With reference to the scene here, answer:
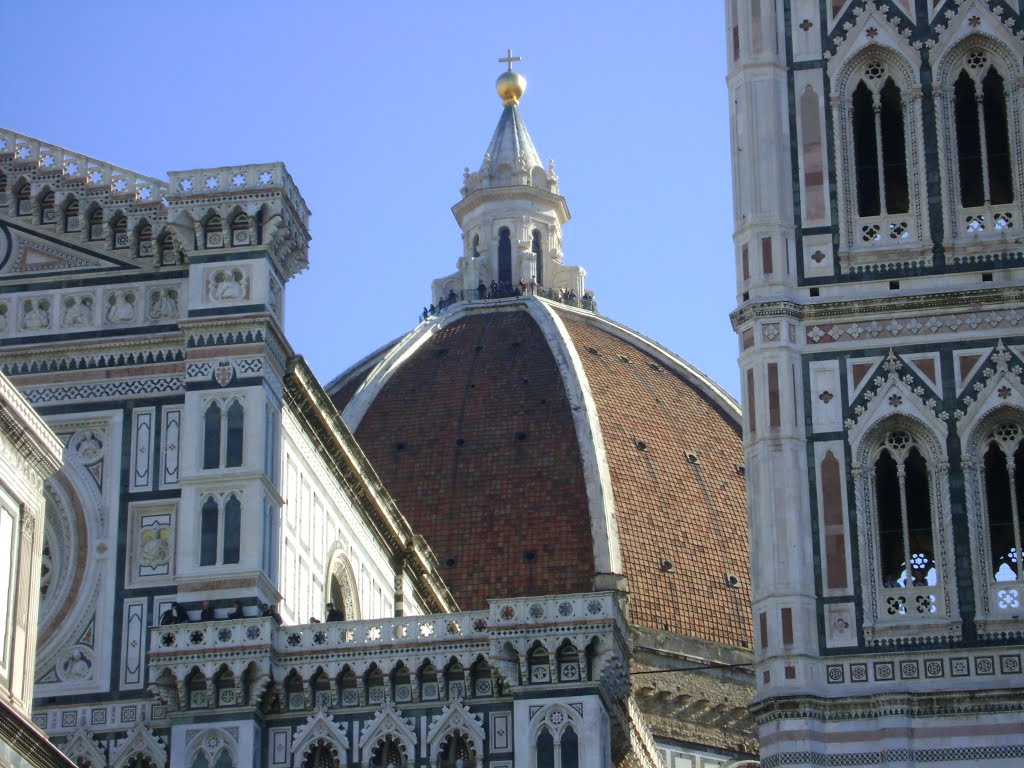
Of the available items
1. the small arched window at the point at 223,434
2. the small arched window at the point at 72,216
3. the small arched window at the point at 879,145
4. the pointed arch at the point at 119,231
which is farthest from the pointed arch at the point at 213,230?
the small arched window at the point at 879,145

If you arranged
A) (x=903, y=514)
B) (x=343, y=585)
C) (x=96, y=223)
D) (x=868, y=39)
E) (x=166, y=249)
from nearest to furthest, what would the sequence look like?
(x=903, y=514) < (x=868, y=39) < (x=166, y=249) < (x=96, y=223) < (x=343, y=585)

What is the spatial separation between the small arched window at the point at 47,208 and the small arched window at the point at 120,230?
32.9 inches

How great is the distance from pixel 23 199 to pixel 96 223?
116 cm

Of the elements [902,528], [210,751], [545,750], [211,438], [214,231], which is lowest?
[545,750]

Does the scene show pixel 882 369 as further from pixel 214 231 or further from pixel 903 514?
pixel 214 231

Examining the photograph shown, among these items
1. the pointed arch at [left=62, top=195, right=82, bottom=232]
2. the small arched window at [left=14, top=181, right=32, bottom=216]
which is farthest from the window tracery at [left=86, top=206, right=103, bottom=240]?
the small arched window at [left=14, top=181, right=32, bottom=216]

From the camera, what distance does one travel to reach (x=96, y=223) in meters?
38.4

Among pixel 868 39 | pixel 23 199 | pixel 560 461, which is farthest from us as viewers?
pixel 560 461

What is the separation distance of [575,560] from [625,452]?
505 cm

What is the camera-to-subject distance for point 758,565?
33656 mm

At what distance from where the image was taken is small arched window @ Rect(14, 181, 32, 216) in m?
38.7

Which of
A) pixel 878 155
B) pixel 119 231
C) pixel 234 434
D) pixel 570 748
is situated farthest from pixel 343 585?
pixel 878 155

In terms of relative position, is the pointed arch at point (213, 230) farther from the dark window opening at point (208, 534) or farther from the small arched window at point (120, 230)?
the dark window opening at point (208, 534)

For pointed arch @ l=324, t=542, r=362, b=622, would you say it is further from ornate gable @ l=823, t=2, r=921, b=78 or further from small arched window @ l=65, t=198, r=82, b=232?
ornate gable @ l=823, t=2, r=921, b=78
